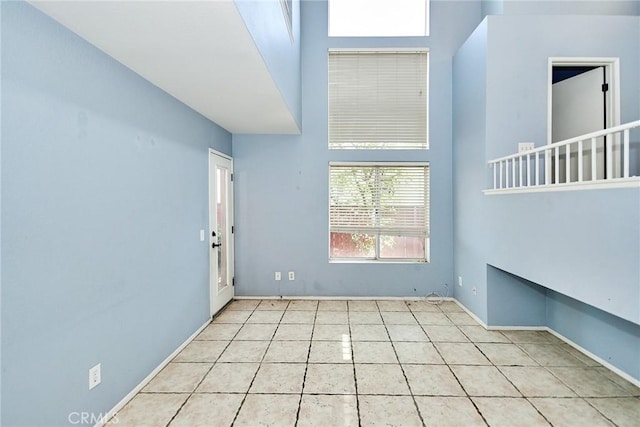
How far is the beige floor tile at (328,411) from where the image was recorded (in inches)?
79.8

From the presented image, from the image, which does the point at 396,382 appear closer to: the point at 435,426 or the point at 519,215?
the point at 435,426

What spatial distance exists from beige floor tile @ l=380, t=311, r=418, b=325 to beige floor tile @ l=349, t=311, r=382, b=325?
8cm

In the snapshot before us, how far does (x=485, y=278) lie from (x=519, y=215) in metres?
0.98

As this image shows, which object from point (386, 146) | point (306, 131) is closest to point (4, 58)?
point (306, 131)

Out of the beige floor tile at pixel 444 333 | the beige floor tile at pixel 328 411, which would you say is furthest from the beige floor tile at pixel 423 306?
the beige floor tile at pixel 328 411

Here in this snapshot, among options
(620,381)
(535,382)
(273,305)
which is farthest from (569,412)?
(273,305)

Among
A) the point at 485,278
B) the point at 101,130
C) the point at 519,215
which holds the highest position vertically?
the point at 101,130

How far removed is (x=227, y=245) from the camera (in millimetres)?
4422

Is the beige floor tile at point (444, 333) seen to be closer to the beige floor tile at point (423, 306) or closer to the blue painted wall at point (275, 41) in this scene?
the beige floor tile at point (423, 306)

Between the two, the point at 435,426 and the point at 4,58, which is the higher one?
the point at 4,58

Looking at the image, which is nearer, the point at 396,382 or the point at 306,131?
the point at 396,382

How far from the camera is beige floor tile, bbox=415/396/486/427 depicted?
2.02m

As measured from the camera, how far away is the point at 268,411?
214cm

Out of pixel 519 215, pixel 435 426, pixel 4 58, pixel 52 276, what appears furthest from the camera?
pixel 519 215
